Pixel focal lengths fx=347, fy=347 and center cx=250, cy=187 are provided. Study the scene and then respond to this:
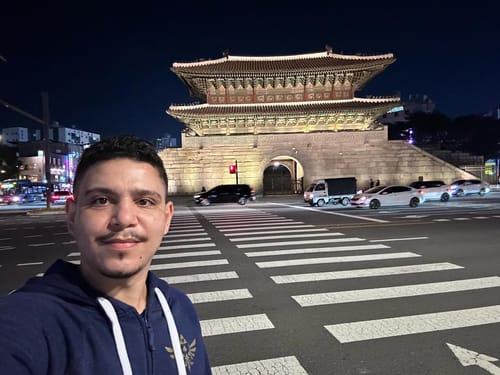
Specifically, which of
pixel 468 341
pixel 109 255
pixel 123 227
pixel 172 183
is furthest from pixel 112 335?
pixel 172 183

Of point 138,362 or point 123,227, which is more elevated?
point 123,227

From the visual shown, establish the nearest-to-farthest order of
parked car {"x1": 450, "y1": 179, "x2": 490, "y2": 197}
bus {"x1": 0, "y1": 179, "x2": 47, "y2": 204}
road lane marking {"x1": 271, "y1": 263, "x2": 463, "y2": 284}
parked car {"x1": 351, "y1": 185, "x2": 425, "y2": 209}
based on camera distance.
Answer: road lane marking {"x1": 271, "y1": 263, "x2": 463, "y2": 284} → parked car {"x1": 351, "y1": 185, "x2": 425, "y2": 209} → parked car {"x1": 450, "y1": 179, "x2": 490, "y2": 197} → bus {"x1": 0, "y1": 179, "x2": 47, "y2": 204}

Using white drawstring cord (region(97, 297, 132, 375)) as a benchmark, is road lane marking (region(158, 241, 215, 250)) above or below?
below

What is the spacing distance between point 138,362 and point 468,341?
3896 millimetres

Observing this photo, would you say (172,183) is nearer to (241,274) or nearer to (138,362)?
(241,274)

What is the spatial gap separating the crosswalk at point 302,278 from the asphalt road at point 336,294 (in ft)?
0.07

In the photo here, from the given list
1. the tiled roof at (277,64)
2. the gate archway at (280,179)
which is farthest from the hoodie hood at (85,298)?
the gate archway at (280,179)

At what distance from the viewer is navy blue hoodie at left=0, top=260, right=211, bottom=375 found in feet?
3.66

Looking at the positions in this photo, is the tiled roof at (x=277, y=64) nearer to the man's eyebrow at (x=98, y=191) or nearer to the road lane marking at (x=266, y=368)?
the road lane marking at (x=266, y=368)

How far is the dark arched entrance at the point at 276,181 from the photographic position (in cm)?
3784

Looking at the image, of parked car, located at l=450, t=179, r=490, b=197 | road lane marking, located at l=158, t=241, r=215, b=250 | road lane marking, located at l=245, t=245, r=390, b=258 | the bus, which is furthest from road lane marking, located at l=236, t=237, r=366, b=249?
the bus

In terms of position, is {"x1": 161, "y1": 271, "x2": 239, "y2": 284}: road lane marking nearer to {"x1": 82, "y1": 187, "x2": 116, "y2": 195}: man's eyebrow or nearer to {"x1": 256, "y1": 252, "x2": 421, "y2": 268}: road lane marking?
{"x1": 256, "y1": 252, "x2": 421, "y2": 268}: road lane marking

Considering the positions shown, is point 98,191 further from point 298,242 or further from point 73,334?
point 298,242

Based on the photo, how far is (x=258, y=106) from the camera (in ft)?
115
